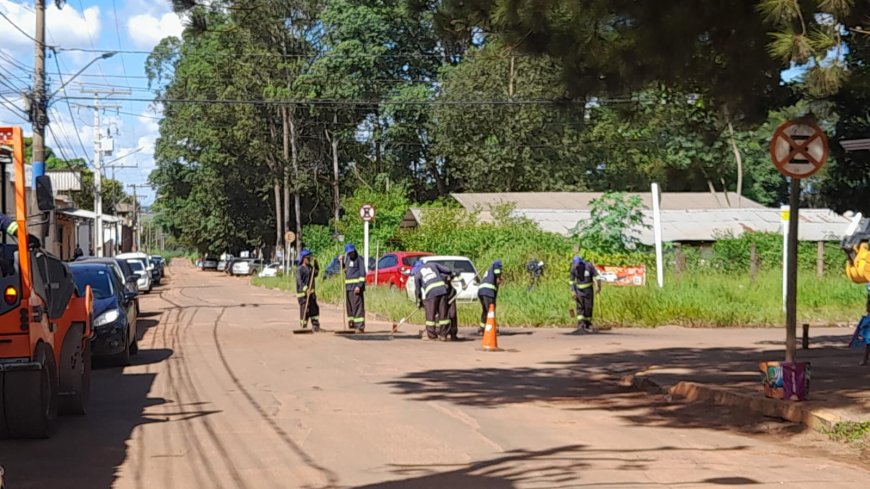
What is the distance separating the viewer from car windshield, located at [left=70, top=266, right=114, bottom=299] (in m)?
16.6

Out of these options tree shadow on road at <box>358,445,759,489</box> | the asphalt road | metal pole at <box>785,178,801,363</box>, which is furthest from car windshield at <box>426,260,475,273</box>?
tree shadow on road at <box>358,445,759,489</box>

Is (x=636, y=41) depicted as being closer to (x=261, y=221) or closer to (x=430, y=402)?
(x=430, y=402)

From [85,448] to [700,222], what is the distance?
40.2 m

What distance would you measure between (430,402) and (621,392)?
9.28ft

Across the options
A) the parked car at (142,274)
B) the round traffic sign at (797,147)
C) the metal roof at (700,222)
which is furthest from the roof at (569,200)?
the round traffic sign at (797,147)

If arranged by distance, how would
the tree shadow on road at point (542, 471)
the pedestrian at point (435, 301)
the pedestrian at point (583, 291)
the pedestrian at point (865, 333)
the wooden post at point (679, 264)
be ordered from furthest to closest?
the wooden post at point (679, 264)
the pedestrian at point (583, 291)
the pedestrian at point (435, 301)
the pedestrian at point (865, 333)
the tree shadow on road at point (542, 471)

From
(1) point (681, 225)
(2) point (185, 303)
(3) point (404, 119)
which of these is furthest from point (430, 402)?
(3) point (404, 119)

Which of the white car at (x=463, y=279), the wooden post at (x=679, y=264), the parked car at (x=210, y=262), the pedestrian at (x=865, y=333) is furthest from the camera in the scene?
the parked car at (x=210, y=262)

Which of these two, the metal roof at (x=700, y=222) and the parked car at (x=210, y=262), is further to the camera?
the parked car at (x=210, y=262)

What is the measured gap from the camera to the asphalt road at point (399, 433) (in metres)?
7.94

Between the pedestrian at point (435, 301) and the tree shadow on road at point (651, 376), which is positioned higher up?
the pedestrian at point (435, 301)

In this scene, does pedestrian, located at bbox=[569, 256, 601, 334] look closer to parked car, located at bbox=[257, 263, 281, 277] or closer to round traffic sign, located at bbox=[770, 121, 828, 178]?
round traffic sign, located at bbox=[770, 121, 828, 178]

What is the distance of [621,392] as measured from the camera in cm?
1338

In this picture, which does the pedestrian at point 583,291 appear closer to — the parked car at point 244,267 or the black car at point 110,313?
the black car at point 110,313
